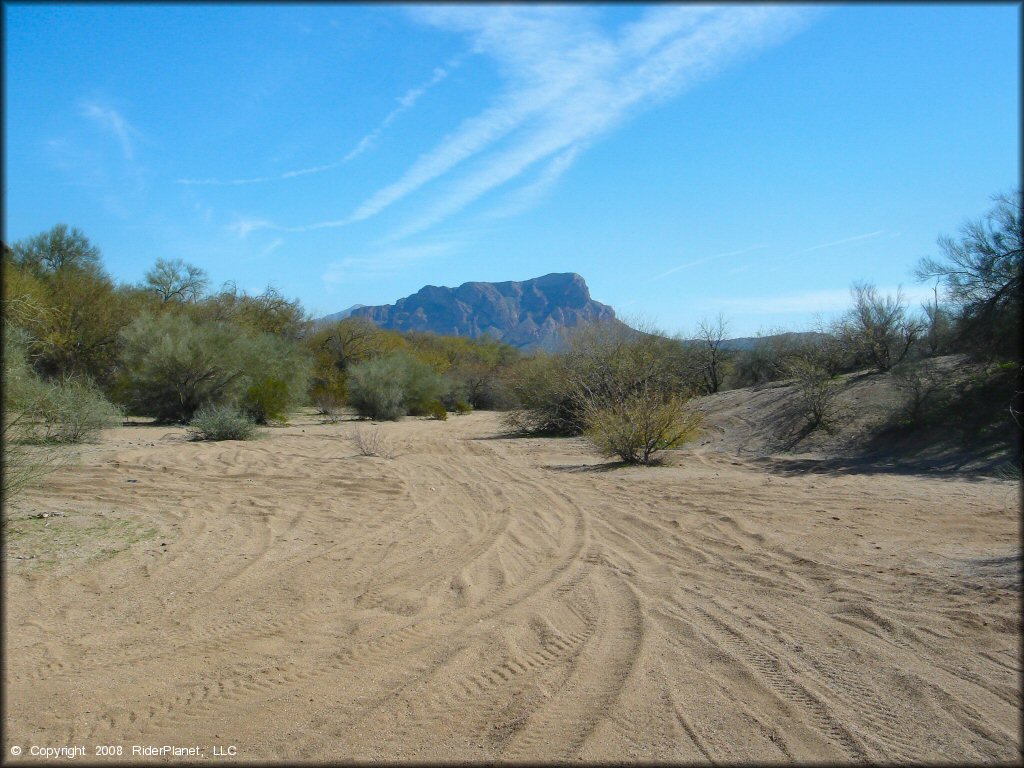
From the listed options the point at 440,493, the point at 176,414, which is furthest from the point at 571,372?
the point at 176,414

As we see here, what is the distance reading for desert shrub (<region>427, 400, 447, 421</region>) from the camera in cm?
3444

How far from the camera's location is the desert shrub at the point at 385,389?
1271 inches

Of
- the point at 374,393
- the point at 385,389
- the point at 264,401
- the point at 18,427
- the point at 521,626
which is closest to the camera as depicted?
the point at 521,626

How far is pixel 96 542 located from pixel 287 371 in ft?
70.8

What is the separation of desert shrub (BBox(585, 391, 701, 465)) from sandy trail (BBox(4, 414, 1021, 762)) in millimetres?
4510

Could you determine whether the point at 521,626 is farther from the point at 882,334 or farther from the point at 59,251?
the point at 59,251

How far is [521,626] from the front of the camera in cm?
523

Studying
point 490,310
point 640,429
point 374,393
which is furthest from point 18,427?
point 490,310

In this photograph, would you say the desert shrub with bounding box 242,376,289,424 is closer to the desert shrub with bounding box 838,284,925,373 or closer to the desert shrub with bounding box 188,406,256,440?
the desert shrub with bounding box 188,406,256,440

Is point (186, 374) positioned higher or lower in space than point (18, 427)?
higher

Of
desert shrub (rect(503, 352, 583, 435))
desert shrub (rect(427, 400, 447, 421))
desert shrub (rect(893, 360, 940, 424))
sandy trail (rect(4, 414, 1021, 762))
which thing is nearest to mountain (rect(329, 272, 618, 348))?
desert shrub (rect(427, 400, 447, 421))

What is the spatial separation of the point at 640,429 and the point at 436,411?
21.4 metres

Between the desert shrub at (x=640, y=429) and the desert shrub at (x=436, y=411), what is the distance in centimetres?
1921

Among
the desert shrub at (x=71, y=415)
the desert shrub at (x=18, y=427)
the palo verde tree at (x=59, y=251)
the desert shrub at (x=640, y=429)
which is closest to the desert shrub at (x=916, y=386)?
the desert shrub at (x=640, y=429)
